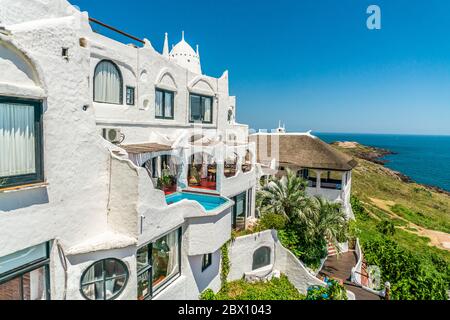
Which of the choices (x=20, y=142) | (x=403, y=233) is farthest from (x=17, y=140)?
(x=403, y=233)

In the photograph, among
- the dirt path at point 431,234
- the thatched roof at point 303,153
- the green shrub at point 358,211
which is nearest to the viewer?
the thatched roof at point 303,153

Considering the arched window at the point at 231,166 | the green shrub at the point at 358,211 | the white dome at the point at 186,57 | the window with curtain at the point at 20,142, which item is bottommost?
the green shrub at the point at 358,211

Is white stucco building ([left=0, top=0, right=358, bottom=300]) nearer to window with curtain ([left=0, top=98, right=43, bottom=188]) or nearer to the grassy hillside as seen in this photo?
window with curtain ([left=0, top=98, right=43, bottom=188])

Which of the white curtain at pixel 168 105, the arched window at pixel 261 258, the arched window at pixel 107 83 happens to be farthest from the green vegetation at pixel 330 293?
the arched window at pixel 107 83

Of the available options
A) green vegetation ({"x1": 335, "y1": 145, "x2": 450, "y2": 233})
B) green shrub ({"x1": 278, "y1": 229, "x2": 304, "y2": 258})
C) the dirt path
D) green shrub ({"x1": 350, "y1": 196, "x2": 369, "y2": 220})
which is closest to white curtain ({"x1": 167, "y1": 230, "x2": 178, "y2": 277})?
green shrub ({"x1": 278, "y1": 229, "x2": 304, "y2": 258})

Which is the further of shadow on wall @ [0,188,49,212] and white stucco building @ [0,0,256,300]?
white stucco building @ [0,0,256,300]

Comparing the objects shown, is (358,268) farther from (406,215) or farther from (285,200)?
(406,215)

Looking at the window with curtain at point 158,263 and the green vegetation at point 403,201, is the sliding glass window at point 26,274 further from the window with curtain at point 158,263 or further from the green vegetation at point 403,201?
the green vegetation at point 403,201
